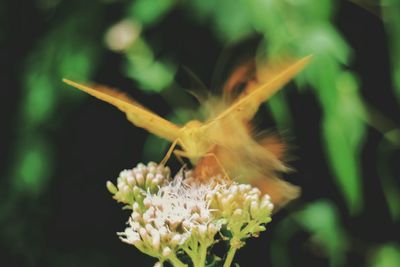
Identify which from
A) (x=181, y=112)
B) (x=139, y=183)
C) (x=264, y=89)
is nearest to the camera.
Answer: (x=264, y=89)

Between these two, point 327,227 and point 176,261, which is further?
point 327,227

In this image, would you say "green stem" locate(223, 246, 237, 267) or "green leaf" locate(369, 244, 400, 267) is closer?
"green stem" locate(223, 246, 237, 267)

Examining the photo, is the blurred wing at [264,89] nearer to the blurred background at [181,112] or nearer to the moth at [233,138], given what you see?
the moth at [233,138]

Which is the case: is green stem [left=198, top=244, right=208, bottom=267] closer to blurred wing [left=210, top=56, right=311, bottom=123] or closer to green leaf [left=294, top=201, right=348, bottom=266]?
blurred wing [left=210, top=56, right=311, bottom=123]

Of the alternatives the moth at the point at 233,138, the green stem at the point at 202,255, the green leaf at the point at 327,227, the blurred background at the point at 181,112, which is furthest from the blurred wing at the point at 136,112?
the green leaf at the point at 327,227

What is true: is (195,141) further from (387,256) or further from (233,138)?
(387,256)

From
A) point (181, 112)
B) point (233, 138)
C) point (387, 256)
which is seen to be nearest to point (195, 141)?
point (233, 138)

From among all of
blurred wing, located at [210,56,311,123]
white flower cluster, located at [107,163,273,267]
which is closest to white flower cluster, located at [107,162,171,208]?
white flower cluster, located at [107,163,273,267]
